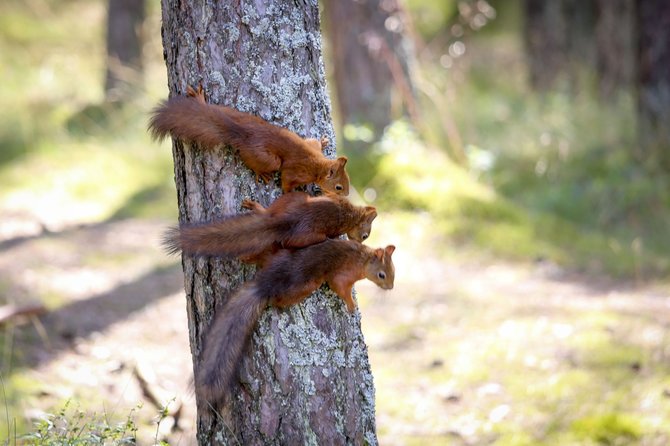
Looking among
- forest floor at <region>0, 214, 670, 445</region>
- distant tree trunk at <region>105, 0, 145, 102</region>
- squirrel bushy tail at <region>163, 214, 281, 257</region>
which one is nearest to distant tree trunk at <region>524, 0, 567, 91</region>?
distant tree trunk at <region>105, 0, 145, 102</region>

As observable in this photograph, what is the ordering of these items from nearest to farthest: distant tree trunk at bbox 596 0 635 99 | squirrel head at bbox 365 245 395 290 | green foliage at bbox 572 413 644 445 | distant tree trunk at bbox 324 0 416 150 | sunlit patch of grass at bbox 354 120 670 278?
1. squirrel head at bbox 365 245 395 290
2. green foliage at bbox 572 413 644 445
3. sunlit patch of grass at bbox 354 120 670 278
4. distant tree trunk at bbox 324 0 416 150
5. distant tree trunk at bbox 596 0 635 99

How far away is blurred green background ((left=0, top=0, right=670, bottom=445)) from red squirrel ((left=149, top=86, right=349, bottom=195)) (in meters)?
0.89

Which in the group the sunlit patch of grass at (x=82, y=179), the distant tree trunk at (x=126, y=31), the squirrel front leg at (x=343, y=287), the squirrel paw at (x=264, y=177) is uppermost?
the distant tree trunk at (x=126, y=31)

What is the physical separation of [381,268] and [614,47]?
9.88m

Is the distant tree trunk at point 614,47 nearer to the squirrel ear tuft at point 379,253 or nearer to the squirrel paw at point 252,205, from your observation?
the squirrel ear tuft at point 379,253

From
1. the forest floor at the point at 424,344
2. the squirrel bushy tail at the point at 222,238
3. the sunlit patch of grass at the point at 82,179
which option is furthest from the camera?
the sunlit patch of grass at the point at 82,179

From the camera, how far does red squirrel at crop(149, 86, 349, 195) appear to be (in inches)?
89.0

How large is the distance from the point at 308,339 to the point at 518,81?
12.0 metres

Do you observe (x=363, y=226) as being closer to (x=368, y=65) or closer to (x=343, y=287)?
(x=343, y=287)

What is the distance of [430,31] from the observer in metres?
15.7

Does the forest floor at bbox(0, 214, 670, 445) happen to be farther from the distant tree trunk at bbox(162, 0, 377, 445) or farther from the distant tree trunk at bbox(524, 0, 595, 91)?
the distant tree trunk at bbox(524, 0, 595, 91)

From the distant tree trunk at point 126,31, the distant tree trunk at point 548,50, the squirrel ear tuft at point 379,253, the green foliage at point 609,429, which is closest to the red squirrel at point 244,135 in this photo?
the squirrel ear tuft at point 379,253

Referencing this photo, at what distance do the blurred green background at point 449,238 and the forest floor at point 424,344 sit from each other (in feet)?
0.05

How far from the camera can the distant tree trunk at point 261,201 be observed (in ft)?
7.57
